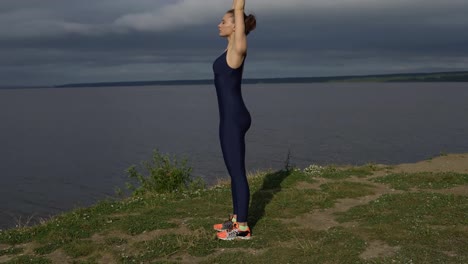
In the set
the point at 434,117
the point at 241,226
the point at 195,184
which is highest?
the point at 241,226

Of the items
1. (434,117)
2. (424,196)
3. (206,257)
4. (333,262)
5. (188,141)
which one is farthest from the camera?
(434,117)

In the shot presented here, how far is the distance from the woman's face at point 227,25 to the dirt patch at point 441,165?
11.6m

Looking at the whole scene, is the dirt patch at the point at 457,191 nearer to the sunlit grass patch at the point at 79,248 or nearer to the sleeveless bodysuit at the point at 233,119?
the sleeveless bodysuit at the point at 233,119

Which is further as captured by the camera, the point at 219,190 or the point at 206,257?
the point at 219,190

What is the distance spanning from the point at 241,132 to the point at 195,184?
30.0ft

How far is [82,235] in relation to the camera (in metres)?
9.58

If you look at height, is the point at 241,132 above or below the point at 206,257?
above

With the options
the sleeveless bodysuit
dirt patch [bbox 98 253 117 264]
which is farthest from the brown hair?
dirt patch [bbox 98 253 117 264]

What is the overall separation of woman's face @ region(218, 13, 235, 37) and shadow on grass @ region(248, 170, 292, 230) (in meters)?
4.07

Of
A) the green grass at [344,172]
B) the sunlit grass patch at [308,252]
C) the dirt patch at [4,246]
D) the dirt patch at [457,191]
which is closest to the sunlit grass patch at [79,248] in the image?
the dirt patch at [4,246]

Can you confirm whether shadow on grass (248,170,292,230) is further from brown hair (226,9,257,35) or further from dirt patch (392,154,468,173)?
dirt patch (392,154,468,173)

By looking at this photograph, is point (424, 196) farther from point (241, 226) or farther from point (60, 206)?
point (60, 206)

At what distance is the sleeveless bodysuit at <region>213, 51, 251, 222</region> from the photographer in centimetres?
839

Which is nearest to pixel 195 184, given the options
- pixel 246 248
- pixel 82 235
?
pixel 82 235
